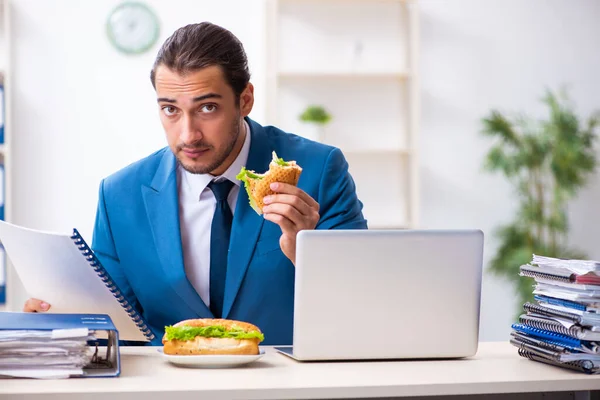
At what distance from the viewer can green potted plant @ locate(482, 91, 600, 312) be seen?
453 centimetres

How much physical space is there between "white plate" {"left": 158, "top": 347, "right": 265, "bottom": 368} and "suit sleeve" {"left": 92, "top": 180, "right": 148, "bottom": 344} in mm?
756

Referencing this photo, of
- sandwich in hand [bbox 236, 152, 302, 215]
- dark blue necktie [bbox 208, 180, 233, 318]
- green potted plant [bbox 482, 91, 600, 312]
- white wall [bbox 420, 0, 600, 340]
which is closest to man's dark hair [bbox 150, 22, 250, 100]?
dark blue necktie [bbox 208, 180, 233, 318]

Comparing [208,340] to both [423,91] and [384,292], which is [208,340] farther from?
[423,91]

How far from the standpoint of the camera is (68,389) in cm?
123

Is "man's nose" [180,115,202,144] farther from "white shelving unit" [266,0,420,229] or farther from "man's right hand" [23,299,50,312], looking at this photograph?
"white shelving unit" [266,0,420,229]

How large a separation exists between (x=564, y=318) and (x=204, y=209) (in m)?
1.01

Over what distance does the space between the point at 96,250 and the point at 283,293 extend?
0.52 meters

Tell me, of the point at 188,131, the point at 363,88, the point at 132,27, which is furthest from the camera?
the point at 363,88

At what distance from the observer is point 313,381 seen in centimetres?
130

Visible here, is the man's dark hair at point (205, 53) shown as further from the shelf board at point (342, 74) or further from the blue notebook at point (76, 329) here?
the shelf board at point (342, 74)

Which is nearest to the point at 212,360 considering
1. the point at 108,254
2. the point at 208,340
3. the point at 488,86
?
the point at 208,340

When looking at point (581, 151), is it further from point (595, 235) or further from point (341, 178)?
point (341, 178)

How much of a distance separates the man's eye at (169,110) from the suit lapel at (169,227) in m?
0.19

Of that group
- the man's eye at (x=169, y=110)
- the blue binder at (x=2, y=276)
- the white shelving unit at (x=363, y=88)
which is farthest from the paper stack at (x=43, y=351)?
the white shelving unit at (x=363, y=88)
